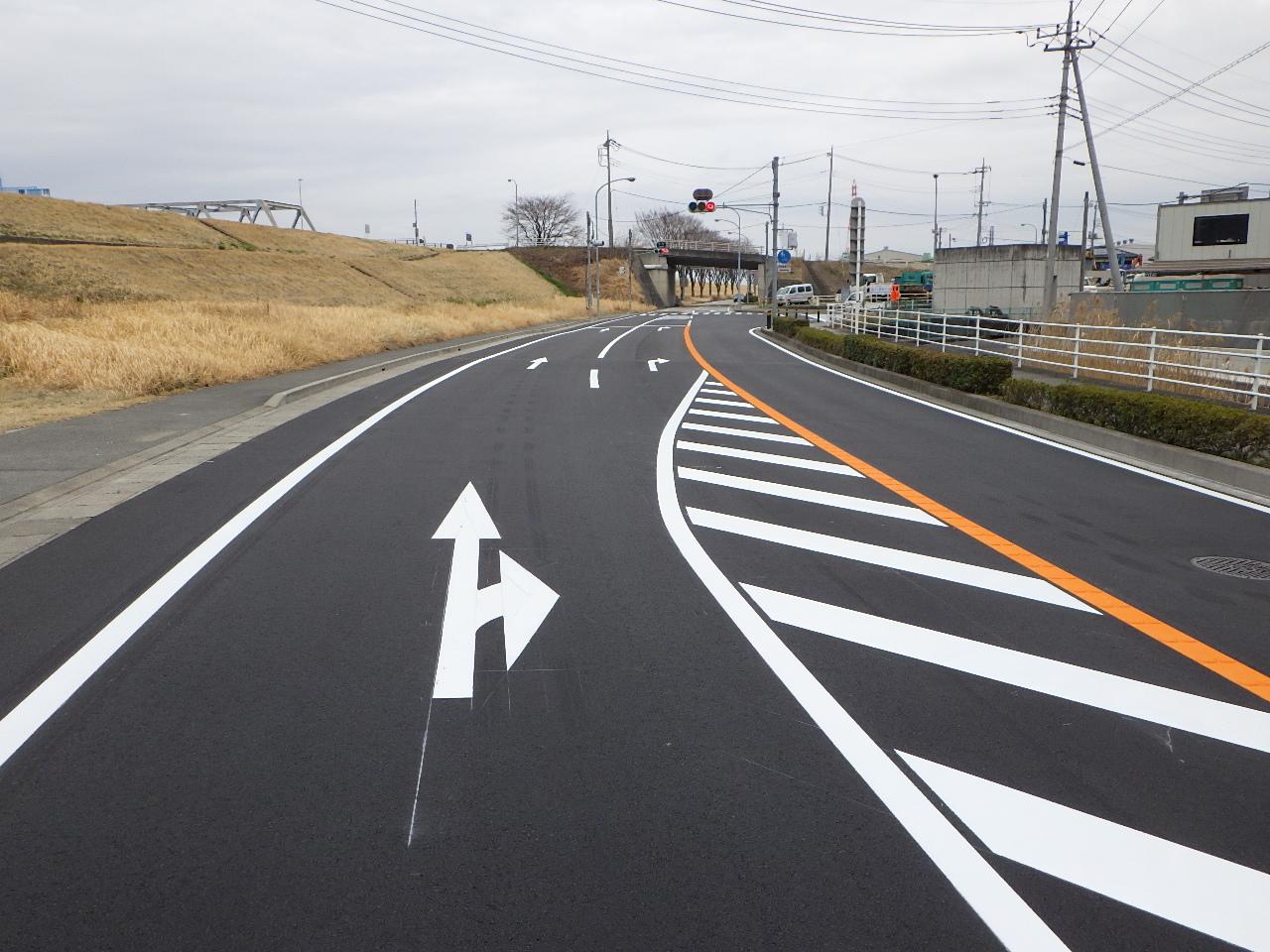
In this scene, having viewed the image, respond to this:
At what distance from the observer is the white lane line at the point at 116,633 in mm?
4520

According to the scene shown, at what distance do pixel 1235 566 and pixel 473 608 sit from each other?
559cm

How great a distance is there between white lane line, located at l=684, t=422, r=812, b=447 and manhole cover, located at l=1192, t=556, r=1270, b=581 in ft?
19.2

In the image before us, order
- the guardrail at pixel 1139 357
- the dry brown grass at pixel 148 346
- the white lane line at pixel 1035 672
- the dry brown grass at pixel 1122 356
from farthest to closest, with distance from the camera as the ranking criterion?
the dry brown grass at pixel 148 346
the dry brown grass at pixel 1122 356
the guardrail at pixel 1139 357
the white lane line at pixel 1035 672

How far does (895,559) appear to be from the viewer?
24.2 feet

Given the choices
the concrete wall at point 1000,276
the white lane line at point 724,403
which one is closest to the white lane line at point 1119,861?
the white lane line at point 724,403

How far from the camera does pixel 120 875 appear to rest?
335 centimetres

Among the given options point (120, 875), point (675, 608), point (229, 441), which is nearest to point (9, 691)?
point (120, 875)

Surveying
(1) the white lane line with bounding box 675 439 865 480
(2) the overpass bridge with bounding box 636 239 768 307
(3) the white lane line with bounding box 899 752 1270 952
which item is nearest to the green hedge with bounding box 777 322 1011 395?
(1) the white lane line with bounding box 675 439 865 480

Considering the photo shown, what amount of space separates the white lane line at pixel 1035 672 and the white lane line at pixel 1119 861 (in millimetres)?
1161

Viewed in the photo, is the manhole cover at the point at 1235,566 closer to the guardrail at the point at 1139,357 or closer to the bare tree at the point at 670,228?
the guardrail at the point at 1139,357

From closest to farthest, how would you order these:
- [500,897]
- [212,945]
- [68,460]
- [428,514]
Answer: [212,945], [500,897], [428,514], [68,460]

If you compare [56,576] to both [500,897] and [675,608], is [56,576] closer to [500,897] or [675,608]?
[675,608]

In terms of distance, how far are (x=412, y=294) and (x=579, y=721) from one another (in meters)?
71.5

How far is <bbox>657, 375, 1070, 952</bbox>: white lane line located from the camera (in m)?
3.14
